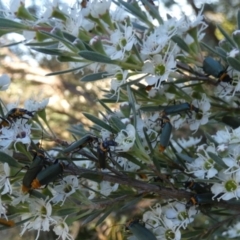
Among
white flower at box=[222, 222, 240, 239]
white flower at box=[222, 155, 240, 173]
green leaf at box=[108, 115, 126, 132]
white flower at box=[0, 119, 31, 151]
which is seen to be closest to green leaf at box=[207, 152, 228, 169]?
white flower at box=[222, 155, 240, 173]

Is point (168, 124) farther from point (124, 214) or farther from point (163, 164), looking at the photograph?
point (124, 214)

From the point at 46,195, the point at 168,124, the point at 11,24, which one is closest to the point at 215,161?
the point at 168,124

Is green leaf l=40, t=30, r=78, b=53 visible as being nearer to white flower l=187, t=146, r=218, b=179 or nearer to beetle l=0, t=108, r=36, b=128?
beetle l=0, t=108, r=36, b=128

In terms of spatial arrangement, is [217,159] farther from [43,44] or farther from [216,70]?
[43,44]

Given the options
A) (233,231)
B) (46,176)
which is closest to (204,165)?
(46,176)

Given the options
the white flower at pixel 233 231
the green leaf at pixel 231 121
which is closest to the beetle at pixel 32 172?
the green leaf at pixel 231 121

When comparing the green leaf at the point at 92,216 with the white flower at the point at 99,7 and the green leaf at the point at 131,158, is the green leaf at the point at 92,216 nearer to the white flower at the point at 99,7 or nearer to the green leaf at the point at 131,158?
the green leaf at the point at 131,158
